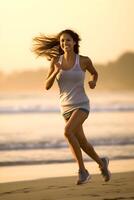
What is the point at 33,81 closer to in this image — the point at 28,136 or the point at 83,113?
the point at 28,136

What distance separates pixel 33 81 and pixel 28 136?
98 cm

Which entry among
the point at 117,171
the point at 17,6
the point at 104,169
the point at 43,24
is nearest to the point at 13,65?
the point at 43,24

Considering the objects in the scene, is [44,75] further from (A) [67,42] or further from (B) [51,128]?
(A) [67,42]

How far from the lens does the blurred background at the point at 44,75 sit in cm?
545

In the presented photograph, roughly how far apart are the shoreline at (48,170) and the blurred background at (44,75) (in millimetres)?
167

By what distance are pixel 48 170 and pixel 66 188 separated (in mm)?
778

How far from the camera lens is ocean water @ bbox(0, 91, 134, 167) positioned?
4.95m

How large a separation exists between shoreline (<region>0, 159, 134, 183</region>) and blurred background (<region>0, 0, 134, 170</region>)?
167mm

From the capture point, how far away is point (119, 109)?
7297 mm

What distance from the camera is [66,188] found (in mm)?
3398

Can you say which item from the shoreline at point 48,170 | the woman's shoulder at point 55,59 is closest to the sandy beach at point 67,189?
the shoreline at point 48,170

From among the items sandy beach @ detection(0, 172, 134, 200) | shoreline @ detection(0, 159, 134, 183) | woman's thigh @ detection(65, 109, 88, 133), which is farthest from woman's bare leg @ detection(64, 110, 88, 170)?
shoreline @ detection(0, 159, 134, 183)

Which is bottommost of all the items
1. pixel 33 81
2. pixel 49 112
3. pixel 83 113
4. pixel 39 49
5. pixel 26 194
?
pixel 49 112

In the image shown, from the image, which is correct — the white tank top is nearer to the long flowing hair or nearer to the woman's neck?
the woman's neck
